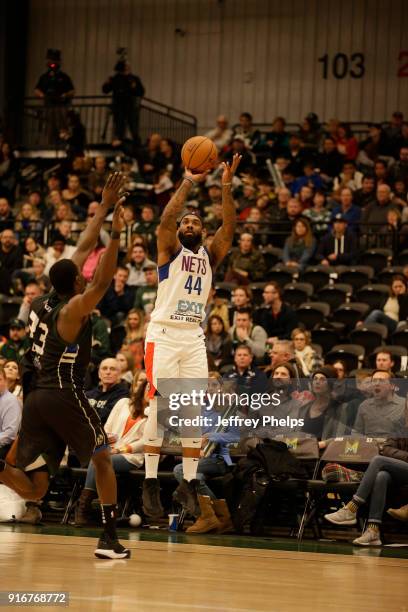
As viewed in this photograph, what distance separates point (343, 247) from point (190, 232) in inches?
266

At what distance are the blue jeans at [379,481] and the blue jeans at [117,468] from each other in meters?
2.17

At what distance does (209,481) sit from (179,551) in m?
1.91

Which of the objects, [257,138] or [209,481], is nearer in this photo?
[209,481]

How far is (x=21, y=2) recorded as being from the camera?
24.3 m

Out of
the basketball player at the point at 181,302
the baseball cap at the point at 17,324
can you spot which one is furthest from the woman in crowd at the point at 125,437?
the baseball cap at the point at 17,324

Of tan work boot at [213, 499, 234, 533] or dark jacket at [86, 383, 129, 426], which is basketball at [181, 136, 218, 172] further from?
dark jacket at [86, 383, 129, 426]

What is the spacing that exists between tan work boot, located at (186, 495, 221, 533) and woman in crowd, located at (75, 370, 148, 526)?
1127mm

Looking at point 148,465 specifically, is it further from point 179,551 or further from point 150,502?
point 179,551

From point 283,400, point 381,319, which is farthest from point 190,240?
point 381,319

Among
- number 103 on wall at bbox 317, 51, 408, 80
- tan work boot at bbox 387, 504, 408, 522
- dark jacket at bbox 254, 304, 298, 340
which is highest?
number 103 on wall at bbox 317, 51, 408, 80

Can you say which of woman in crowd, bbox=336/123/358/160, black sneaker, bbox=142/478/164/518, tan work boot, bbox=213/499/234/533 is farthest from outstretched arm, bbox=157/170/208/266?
woman in crowd, bbox=336/123/358/160

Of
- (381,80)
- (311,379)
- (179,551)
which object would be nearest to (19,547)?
(179,551)

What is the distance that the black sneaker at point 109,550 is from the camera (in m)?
7.57

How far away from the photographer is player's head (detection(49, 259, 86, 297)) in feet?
23.7
